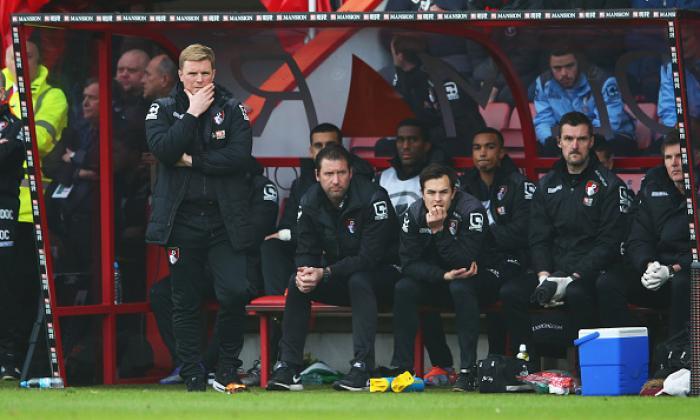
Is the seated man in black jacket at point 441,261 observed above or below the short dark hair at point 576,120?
below

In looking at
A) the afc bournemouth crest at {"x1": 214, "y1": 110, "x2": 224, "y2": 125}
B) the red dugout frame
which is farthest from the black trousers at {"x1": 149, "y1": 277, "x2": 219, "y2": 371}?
the afc bournemouth crest at {"x1": 214, "y1": 110, "x2": 224, "y2": 125}

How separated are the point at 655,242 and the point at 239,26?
112 inches

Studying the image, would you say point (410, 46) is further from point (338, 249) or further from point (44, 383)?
point (44, 383)

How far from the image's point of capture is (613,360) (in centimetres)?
988

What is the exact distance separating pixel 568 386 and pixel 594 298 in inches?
26.2

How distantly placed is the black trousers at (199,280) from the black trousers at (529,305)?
1614 millimetres

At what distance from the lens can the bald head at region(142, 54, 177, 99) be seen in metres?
11.7

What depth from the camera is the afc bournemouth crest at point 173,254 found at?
10.4m

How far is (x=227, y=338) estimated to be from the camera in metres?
10.4

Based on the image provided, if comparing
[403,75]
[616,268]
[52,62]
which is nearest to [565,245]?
[616,268]

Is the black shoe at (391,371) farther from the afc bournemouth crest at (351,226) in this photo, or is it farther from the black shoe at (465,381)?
the afc bournemouth crest at (351,226)

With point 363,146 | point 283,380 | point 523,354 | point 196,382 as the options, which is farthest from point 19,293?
point 523,354

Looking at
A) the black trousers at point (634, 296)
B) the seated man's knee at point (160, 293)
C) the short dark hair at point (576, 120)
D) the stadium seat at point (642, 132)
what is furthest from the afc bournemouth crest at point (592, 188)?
the seated man's knee at point (160, 293)

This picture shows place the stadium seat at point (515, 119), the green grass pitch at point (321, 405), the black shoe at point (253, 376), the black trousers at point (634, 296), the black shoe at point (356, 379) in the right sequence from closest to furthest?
the green grass pitch at point (321, 405), the black trousers at point (634, 296), the black shoe at point (356, 379), the black shoe at point (253, 376), the stadium seat at point (515, 119)
